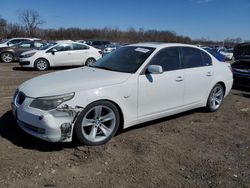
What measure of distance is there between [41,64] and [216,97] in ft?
32.9

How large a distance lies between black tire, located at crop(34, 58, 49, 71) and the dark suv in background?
8.83 m

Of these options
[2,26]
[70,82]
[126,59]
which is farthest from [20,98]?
[2,26]

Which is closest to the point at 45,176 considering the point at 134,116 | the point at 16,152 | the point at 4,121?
the point at 16,152

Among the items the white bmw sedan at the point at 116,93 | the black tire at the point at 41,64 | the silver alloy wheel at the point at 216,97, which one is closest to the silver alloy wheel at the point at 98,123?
the white bmw sedan at the point at 116,93

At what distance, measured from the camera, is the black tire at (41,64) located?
→ 1449 centimetres

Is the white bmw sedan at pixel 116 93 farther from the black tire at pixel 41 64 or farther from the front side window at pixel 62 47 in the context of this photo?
the front side window at pixel 62 47

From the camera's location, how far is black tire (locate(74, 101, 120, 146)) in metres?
4.37

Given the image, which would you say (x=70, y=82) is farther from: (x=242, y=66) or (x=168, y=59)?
(x=242, y=66)

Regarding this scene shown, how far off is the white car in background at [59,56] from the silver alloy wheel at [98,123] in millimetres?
10713

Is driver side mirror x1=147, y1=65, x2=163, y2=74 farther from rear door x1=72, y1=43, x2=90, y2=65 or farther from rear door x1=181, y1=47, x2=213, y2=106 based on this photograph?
rear door x1=72, y1=43, x2=90, y2=65

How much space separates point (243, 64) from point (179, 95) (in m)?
5.54

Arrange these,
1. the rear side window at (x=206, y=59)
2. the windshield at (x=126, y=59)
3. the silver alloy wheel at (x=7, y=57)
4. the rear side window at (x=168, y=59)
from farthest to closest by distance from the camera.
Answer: the silver alloy wheel at (x=7, y=57)
the rear side window at (x=206, y=59)
the rear side window at (x=168, y=59)
the windshield at (x=126, y=59)

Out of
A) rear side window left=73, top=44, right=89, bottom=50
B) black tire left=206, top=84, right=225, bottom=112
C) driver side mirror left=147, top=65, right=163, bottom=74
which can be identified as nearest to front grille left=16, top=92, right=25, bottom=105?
driver side mirror left=147, top=65, right=163, bottom=74

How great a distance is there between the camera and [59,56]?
590 inches
